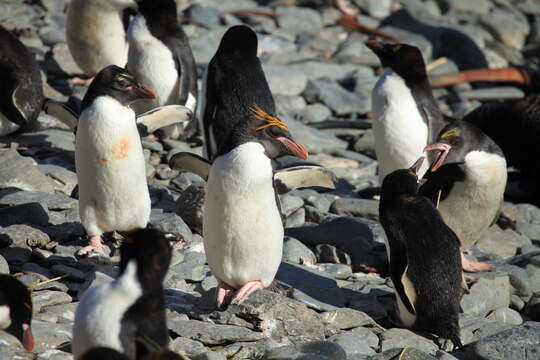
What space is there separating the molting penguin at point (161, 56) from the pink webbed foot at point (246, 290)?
3.32m

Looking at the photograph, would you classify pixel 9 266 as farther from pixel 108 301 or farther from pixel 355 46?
pixel 355 46

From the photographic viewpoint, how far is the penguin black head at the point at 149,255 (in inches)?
133

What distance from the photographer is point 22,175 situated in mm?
6297

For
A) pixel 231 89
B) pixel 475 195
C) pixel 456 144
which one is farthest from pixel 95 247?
pixel 475 195

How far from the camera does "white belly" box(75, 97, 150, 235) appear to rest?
16.6ft

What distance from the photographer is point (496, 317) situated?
17.9 feet

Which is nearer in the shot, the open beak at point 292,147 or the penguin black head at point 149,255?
the penguin black head at point 149,255

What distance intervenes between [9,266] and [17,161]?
5.44ft

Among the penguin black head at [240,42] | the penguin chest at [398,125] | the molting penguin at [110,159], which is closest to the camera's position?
the molting penguin at [110,159]

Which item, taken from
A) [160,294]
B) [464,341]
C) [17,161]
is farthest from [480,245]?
[160,294]

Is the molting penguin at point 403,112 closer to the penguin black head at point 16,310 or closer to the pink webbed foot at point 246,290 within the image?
the pink webbed foot at point 246,290

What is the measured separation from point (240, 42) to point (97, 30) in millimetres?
2237

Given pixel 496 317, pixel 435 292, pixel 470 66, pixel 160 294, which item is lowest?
pixel 470 66

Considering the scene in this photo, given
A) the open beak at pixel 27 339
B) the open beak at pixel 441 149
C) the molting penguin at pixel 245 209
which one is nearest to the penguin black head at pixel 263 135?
the molting penguin at pixel 245 209
